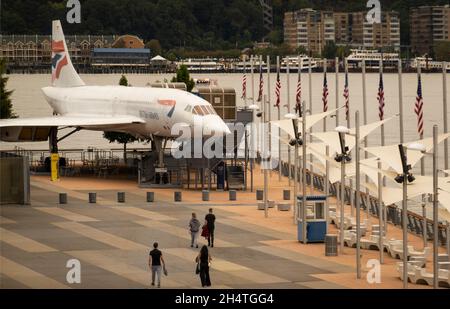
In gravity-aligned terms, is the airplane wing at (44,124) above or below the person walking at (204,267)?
above

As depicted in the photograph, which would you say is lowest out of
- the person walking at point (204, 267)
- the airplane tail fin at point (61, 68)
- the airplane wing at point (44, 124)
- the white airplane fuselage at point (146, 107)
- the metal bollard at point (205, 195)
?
the metal bollard at point (205, 195)

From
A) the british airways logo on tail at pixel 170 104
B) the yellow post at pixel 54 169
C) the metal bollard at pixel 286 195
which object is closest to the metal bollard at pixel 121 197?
the metal bollard at pixel 286 195

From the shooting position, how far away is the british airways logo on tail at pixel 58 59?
334 feet

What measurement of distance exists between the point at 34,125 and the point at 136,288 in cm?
3855

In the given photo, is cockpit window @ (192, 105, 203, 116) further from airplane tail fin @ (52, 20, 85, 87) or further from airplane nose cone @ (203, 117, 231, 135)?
airplane tail fin @ (52, 20, 85, 87)

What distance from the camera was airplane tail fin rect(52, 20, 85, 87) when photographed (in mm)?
100287

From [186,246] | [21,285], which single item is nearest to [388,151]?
[186,246]

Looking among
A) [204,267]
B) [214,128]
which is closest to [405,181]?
[204,267]

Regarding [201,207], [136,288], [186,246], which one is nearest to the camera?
[136,288]

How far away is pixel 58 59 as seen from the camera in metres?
102

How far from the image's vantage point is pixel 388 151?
53.1 m

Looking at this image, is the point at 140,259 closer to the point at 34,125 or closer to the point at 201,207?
the point at 201,207

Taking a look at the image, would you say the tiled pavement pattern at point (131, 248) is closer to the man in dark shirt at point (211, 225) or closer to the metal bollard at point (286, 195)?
the man in dark shirt at point (211, 225)

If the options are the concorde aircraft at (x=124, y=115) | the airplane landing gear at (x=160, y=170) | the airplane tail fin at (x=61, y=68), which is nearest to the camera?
the airplane landing gear at (x=160, y=170)
